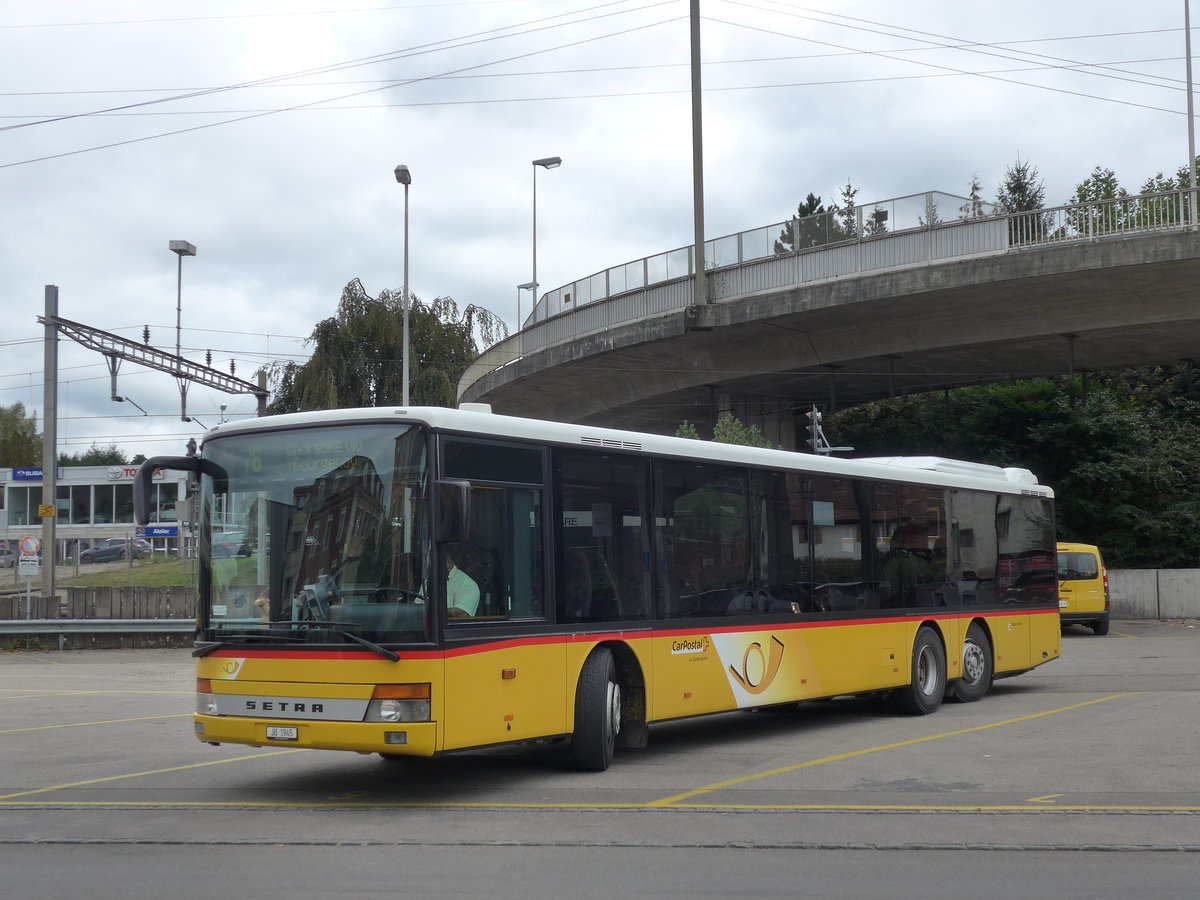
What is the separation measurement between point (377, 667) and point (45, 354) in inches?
1036

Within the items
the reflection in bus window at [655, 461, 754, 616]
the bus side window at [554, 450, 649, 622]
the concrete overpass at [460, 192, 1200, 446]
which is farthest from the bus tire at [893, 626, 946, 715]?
the concrete overpass at [460, 192, 1200, 446]

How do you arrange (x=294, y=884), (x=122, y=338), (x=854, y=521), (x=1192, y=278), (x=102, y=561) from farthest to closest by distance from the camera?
(x=102, y=561)
(x=122, y=338)
(x=1192, y=278)
(x=854, y=521)
(x=294, y=884)

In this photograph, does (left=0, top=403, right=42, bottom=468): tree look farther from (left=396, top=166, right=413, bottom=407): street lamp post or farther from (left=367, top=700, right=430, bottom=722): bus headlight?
(left=367, top=700, right=430, bottom=722): bus headlight

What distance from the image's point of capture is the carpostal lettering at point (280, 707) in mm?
8750

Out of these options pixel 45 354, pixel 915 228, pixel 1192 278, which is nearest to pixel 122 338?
pixel 45 354

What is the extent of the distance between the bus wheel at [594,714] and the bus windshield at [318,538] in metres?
1.86

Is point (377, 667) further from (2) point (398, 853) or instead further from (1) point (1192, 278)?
(1) point (1192, 278)

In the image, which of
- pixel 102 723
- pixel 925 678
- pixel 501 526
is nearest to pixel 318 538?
pixel 501 526

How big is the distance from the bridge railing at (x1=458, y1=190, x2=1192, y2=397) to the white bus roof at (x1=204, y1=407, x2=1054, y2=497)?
12.4 meters

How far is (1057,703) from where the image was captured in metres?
15.4

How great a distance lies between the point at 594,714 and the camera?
33.0 feet

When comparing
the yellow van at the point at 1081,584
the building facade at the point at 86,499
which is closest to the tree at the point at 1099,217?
the yellow van at the point at 1081,584

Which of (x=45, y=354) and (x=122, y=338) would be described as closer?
(x=45, y=354)

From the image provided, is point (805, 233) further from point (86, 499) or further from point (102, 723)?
point (86, 499)
